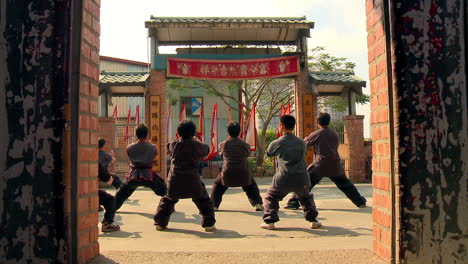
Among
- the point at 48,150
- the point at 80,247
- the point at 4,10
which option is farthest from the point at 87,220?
the point at 4,10

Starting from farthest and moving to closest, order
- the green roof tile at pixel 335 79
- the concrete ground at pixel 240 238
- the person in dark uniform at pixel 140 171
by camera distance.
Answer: the green roof tile at pixel 335 79 → the person in dark uniform at pixel 140 171 → the concrete ground at pixel 240 238

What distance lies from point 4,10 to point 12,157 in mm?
931

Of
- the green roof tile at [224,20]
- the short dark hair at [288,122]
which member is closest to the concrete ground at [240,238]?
the short dark hair at [288,122]

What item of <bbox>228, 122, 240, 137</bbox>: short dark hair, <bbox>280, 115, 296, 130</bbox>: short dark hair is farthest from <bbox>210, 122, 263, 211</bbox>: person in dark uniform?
<bbox>280, 115, 296, 130</bbox>: short dark hair

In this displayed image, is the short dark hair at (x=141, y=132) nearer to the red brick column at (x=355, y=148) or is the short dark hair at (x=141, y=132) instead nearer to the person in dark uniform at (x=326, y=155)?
the person in dark uniform at (x=326, y=155)

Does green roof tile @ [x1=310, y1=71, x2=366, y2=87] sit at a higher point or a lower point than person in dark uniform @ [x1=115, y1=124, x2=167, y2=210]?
higher

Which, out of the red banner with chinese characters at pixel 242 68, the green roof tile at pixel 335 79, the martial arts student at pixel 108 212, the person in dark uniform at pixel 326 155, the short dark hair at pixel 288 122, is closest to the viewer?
the martial arts student at pixel 108 212

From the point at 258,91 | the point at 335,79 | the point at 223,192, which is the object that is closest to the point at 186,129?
the point at 223,192

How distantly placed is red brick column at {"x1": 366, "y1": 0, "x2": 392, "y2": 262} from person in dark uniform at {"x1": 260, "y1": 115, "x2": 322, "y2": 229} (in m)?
1.96

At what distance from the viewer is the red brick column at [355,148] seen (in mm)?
12164

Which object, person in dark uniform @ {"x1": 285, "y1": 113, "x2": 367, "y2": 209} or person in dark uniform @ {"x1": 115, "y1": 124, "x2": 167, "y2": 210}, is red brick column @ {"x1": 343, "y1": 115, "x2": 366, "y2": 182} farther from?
person in dark uniform @ {"x1": 115, "y1": 124, "x2": 167, "y2": 210}

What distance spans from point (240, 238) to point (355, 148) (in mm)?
8712

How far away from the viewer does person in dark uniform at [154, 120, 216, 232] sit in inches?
196

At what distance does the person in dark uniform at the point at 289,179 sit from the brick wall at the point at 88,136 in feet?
8.29
